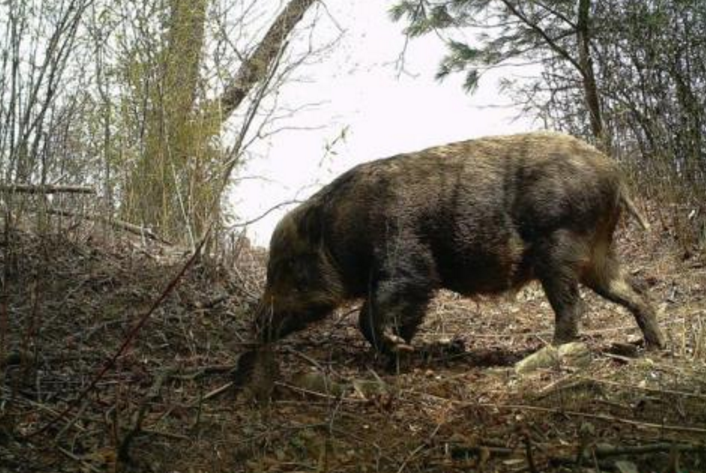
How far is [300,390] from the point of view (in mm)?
4445

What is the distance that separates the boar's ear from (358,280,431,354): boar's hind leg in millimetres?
604

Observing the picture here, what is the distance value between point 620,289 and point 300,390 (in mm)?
2760

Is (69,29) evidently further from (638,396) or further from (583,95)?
(583,95)

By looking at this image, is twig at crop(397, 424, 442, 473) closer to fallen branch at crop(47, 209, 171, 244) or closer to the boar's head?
the boar's head

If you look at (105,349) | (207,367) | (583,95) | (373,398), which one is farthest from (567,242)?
(583,95)

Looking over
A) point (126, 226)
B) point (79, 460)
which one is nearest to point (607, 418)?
point (79, 460)

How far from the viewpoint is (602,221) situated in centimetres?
583

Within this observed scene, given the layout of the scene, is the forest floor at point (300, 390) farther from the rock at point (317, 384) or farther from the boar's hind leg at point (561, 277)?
the boar's hind leg at point (561, 277)

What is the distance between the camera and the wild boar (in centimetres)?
572

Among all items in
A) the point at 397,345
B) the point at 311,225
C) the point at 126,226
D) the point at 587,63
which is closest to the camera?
the point at 397,345

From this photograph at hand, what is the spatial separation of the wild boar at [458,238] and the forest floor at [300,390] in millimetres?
348

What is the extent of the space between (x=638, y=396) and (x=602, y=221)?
68.7 inches

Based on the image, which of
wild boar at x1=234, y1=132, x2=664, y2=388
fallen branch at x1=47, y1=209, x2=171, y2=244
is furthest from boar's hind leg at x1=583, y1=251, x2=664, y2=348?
fallen branch at x1=47, y1=209, x2=171, y2=244

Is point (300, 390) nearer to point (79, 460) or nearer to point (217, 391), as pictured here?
point (217, 391)
